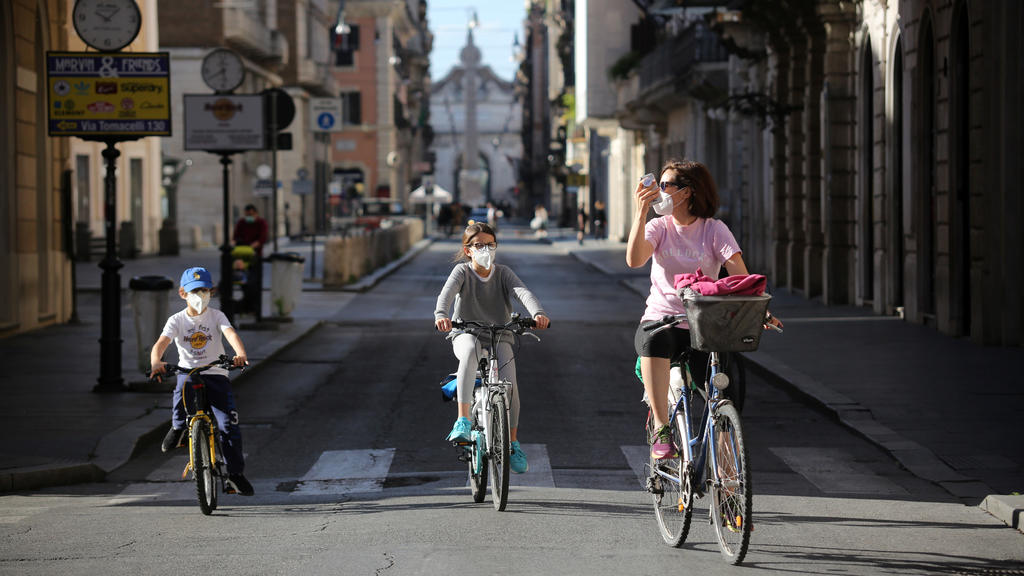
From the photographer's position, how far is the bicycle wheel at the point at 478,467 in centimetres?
888

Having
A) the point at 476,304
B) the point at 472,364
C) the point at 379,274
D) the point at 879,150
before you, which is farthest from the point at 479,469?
the point at 379,274

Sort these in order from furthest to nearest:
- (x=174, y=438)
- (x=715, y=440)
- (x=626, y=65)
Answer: (x=626, y=65) → (x=174, y=438) → (x=715, y=440)

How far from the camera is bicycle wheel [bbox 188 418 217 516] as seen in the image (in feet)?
28.9

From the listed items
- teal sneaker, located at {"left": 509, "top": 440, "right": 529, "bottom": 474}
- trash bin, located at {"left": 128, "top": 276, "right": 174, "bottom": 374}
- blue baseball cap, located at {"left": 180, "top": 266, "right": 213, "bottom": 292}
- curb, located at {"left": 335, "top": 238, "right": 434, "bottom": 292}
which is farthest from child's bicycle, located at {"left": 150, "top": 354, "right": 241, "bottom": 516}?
curb, located at {"left": 335, "top": 238, "right": 434, "bottom": 292}

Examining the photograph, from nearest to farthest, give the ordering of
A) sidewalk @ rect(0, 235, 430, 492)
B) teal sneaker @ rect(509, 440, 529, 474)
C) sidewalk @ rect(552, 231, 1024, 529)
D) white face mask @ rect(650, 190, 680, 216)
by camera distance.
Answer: white face mask @ rect(650, 190, 680, 216)
teal sneaker @ rect(509, 440, 529, 474)
sidewalk @ rect(552, 231, 1024, 529)
sidewalk @ rect(0, 235, 430, 492)

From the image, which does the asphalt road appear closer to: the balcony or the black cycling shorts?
the black cycling shorts

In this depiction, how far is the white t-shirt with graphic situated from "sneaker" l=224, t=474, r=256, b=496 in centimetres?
59

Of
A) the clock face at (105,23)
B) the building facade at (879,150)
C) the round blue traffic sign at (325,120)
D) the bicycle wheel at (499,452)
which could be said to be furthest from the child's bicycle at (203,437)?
the round blue traffic sign at (325,120)

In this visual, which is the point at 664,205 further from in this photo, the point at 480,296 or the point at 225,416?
the point at 225,416

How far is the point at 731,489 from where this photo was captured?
22.2 feet

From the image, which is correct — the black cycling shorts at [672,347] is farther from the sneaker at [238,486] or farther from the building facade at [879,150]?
the building facade at [879,150]

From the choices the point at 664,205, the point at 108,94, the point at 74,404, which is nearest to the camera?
the point at 664,205

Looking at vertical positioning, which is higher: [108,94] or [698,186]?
[108,94]

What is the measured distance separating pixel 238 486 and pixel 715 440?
10.7 ft
